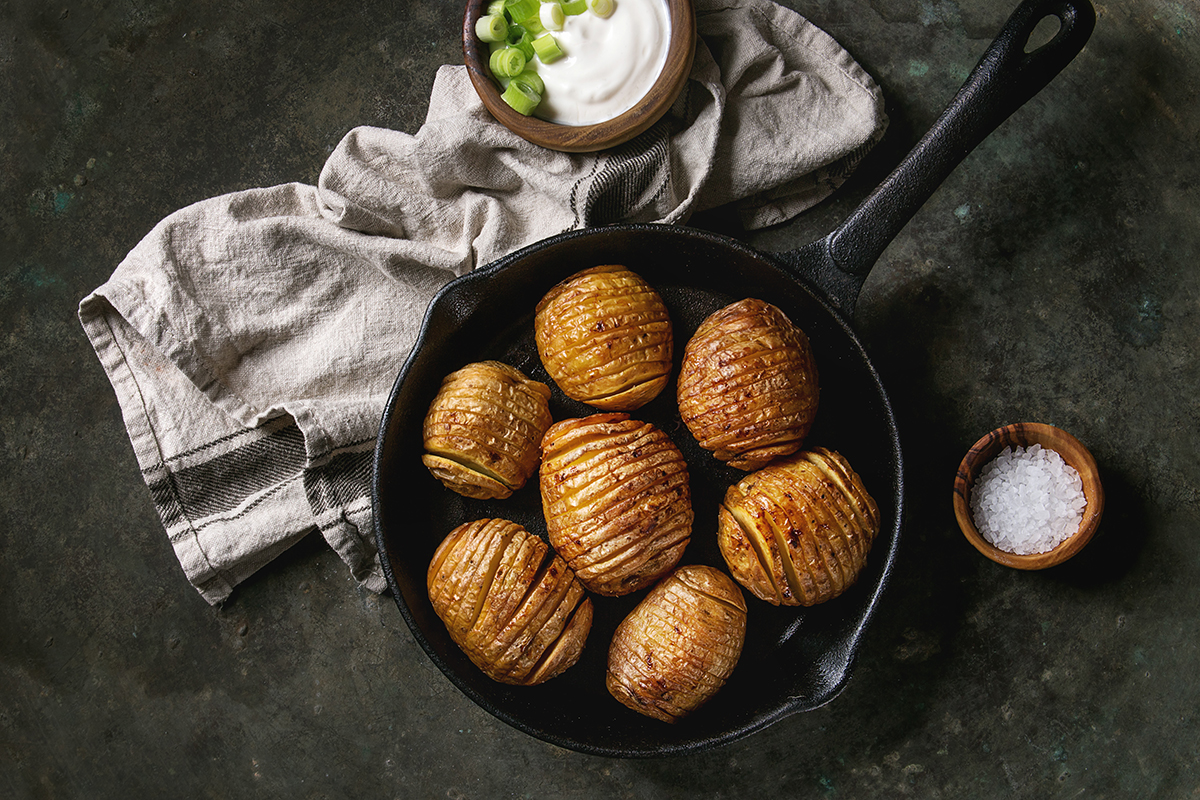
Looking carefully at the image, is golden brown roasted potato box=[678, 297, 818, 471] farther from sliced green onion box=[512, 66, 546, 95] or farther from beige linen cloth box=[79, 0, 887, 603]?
sliced green onion box=[512, 66, 546, 95]

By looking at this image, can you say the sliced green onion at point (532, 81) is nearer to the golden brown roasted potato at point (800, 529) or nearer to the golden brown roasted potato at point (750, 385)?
the golden brown roasted potato at point (750, 385)

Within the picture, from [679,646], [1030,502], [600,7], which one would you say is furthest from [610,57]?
A: [1030,502]

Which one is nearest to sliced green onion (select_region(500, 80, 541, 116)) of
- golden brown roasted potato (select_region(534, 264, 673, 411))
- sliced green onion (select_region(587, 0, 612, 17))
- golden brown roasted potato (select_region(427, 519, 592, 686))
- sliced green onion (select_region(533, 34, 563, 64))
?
sliced green onion (select_region(533, 34, 563, 64))

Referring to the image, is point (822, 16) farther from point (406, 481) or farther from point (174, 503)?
point (174, 503)

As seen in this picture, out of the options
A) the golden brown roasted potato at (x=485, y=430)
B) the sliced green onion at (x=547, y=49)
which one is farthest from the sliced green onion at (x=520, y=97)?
the golden brown roasted potato at (x=485, y=430)

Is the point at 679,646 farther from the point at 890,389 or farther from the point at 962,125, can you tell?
the point at 962,125

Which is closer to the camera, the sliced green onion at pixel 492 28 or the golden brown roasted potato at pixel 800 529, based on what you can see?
the golden brown roasted potato at pixel 800 529
